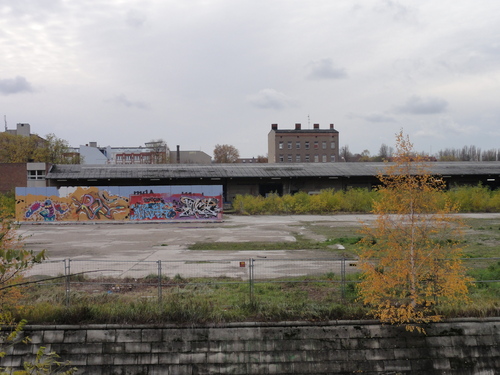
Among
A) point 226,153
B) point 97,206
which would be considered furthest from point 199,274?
point 226,153

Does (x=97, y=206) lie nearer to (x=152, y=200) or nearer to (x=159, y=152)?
(x=152, y=200)

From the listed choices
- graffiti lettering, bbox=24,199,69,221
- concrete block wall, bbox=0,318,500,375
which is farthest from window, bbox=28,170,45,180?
concrete block wall, bbox=0,318,500,375

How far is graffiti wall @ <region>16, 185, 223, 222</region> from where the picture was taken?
40.8m

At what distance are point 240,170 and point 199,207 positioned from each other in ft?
45.4

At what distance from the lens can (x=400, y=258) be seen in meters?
11.2

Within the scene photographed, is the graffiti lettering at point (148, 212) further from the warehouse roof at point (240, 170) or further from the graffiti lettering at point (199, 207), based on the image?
the warehouse roof at point (240, 170)

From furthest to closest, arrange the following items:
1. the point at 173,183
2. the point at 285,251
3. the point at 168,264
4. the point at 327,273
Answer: the point at 173,183, the point at 285,251, the point at 168,264, the point at 327,273

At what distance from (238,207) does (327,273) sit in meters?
32.4

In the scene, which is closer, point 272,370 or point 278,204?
point 272,370

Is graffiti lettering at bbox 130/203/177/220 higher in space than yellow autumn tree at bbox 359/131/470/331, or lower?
lower

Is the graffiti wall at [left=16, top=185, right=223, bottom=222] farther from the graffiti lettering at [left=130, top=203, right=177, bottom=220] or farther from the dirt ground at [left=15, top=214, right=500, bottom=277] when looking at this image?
the dirt ground at [left=15, top=214, right=500, bottom=277]

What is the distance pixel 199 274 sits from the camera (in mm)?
16359

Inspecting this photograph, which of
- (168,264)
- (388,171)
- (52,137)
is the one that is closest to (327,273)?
(388,171)

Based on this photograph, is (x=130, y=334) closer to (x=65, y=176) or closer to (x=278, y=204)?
(x=278, y=204)
